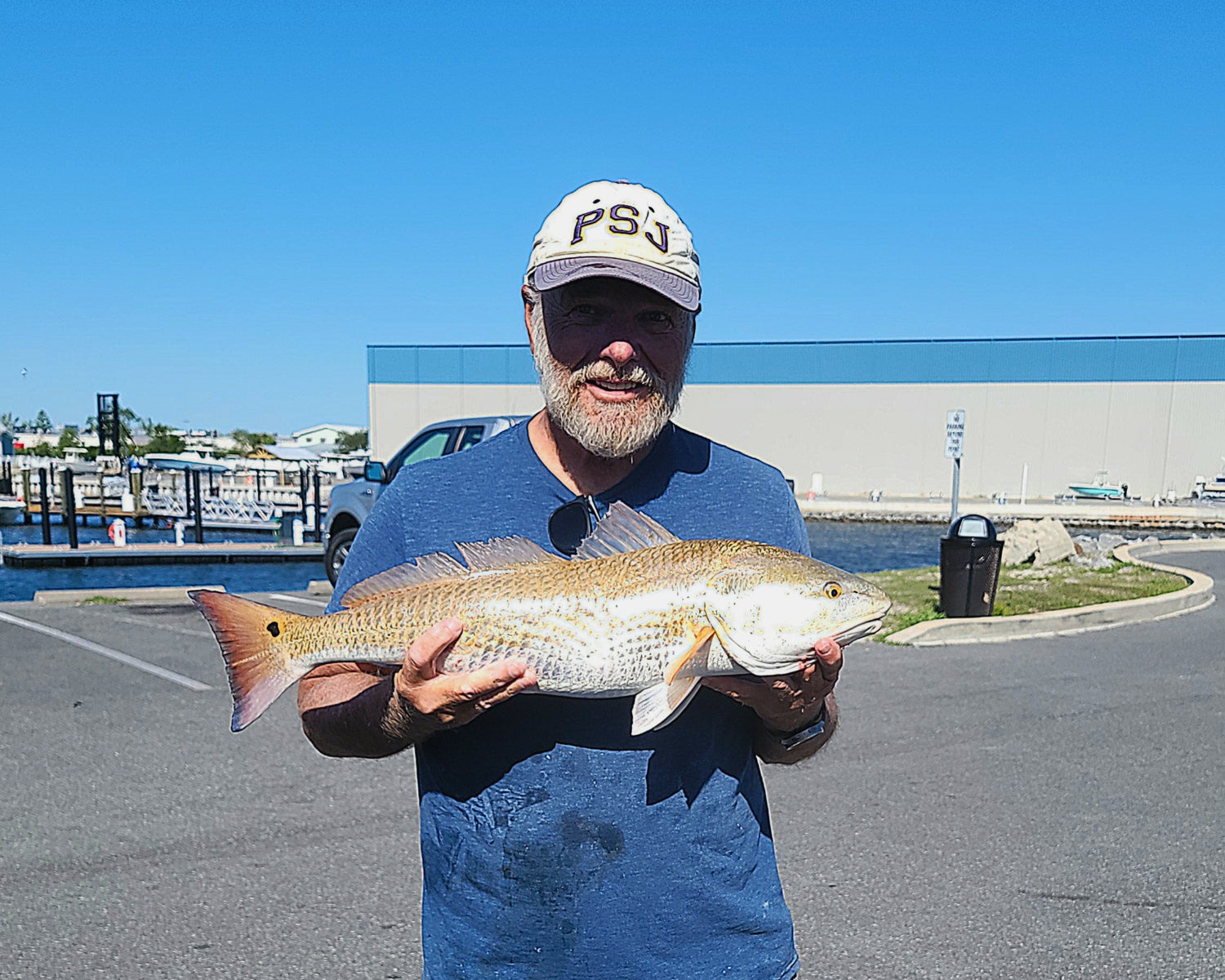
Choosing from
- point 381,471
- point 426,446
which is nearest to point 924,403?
point 426,446

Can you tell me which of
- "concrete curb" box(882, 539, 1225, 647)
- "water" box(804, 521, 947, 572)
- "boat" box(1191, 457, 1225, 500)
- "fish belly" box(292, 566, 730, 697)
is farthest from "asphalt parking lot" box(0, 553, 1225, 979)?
"boat" box(1191, 457, 1225, 500)

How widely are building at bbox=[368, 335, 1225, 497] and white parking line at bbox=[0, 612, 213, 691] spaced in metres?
48.4

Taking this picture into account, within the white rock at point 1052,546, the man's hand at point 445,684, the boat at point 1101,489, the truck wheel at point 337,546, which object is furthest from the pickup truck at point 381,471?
the boat at point 1101,489

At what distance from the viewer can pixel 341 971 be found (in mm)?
4016

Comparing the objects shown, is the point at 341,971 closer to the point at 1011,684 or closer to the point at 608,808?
the point at 608,808

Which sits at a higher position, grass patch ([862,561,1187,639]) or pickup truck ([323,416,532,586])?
pickup truck ([323,416,532,586])

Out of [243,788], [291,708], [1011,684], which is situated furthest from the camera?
[1011,684]

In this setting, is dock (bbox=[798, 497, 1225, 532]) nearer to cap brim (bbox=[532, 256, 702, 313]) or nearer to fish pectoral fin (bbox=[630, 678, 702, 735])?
cap brim (bbox=[532, 256, 702, 313])

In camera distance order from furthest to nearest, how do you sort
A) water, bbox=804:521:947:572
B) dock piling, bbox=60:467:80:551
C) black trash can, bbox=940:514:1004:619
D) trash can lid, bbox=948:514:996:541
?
water, bbox=804:521:947:572 < dock piling, bbox=60:467:80:551 < trash can lid, bbox=948:514:996:541 < black trash can, bbox=940:514:1004:619

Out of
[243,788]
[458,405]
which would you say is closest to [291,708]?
[243,788]

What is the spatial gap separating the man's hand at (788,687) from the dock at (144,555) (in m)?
23.4

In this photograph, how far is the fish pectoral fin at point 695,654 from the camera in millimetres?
1860

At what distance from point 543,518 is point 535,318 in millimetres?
478

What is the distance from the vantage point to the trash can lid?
11.2 metres
